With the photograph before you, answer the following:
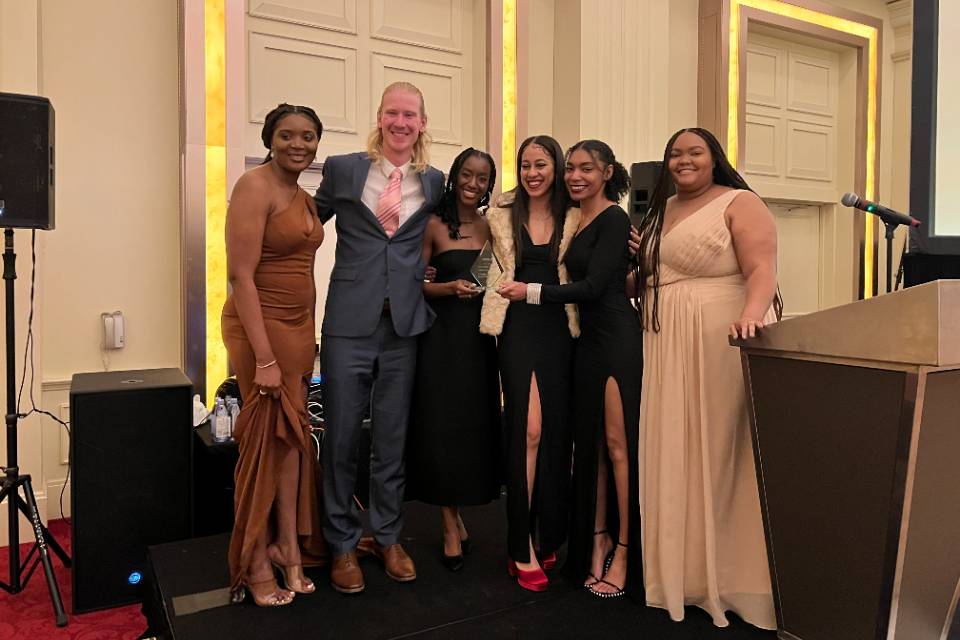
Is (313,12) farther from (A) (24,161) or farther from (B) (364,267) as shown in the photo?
(B) (364,267)

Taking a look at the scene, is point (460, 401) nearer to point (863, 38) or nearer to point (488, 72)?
point (488, 72)

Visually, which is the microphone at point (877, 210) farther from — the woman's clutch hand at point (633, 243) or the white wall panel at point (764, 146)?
the white wall panel at point (764, 146)

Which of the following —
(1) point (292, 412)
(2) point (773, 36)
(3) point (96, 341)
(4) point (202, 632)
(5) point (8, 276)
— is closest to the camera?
(4) point (202, 632)

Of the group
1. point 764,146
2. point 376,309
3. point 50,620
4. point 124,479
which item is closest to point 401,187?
point 376,309

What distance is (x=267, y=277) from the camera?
205 centimetres

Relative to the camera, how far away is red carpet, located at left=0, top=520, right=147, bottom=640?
2.47 metres

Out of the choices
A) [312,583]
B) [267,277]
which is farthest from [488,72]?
[312,583]

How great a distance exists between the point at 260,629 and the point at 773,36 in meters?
5.69

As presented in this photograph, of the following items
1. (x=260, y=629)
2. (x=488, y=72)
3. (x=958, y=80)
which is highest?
(x=488, y=72)

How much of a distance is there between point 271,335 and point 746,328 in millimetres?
1263

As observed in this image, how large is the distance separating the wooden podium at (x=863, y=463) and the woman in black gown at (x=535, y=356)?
0.55m

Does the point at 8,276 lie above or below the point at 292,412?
above

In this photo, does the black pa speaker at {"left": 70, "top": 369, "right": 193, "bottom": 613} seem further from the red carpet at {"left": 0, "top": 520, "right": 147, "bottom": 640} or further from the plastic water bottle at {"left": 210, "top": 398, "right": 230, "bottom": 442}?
the plastic water bottle at {"left": 210, "top": 398, "right": 230, "bottom": 442}

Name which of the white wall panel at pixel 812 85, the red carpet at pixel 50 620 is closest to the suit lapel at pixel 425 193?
the red carpet at pixel 50 620
